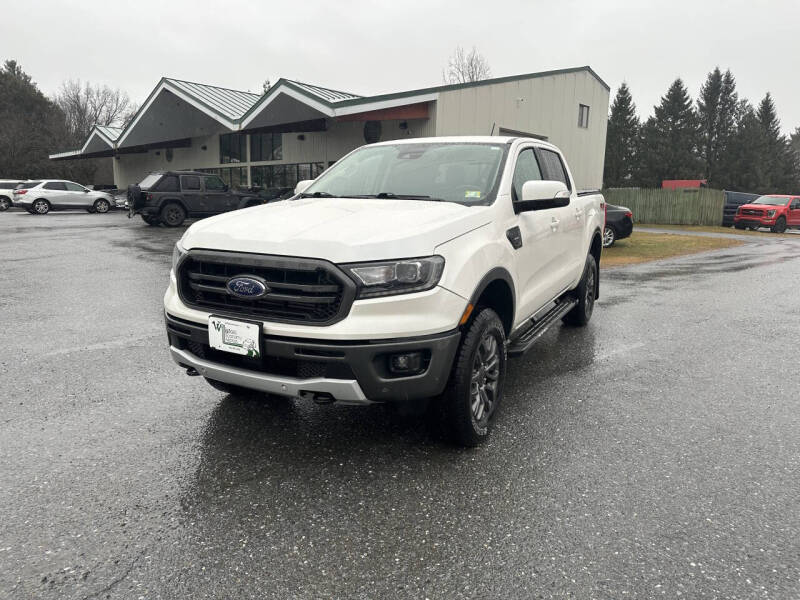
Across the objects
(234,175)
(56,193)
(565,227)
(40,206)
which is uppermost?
(234,175)

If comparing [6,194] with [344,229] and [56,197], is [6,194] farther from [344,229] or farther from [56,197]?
[344,229]

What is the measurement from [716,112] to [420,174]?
79.4m

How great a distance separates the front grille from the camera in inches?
116

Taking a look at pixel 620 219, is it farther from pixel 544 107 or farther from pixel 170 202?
pixel 170 202

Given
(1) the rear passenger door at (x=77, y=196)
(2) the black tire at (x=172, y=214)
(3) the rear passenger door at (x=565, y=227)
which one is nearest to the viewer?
(3) the rear passenger door at (x=565, y=227)

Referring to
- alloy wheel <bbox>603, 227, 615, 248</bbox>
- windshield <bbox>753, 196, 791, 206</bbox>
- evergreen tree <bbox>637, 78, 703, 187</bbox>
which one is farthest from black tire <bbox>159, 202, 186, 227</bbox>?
evergreen tree <bbox>637, 78, 703, 187</bbox>

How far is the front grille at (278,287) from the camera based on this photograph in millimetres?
2947

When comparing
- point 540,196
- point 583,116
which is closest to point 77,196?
point 583,116

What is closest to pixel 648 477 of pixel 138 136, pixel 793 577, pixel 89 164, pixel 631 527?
pixel 631 527

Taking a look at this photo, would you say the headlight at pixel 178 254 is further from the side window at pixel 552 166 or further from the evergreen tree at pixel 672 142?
the evergreen tree at pixel 672 142

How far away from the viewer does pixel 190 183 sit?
2012 centimetres

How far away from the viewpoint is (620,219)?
50.9ft

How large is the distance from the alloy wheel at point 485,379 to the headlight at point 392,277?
0.62 m

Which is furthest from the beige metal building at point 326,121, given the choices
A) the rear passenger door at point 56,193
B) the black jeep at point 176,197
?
the rear passenger door at point 56,193
